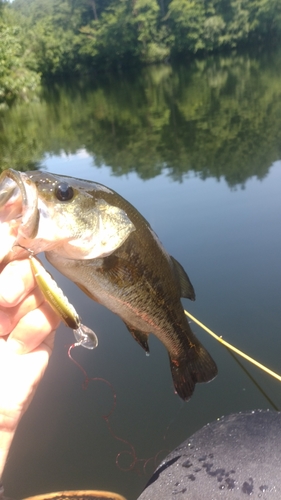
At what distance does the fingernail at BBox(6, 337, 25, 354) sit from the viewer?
179 centimetres

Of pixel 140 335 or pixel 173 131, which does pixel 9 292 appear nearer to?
pixel 140 335

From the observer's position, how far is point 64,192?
1761 mm

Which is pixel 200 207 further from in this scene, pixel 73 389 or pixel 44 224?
pixel 44 224

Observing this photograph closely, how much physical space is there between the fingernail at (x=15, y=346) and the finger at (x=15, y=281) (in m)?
0.22

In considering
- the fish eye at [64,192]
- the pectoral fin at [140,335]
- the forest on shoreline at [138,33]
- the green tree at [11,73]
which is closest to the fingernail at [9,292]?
the fish eye at [64,192]

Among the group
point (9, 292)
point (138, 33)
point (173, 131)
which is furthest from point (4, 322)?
point (138, 33)

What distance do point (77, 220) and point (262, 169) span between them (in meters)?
9.06

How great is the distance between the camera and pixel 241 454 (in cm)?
220

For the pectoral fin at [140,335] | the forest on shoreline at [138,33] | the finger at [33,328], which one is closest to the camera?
the finger at [33,328]

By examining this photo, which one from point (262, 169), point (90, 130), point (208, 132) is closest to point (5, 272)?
point (262, 169)

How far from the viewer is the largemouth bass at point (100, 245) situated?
62.7 inches

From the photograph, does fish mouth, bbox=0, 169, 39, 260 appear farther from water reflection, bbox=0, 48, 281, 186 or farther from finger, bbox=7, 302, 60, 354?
water reflection, bbox=0, 48, 281, 186

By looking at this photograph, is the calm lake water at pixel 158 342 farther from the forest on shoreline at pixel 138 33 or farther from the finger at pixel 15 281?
the forest on shoreline at pixel 138 33

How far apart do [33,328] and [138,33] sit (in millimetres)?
58366
